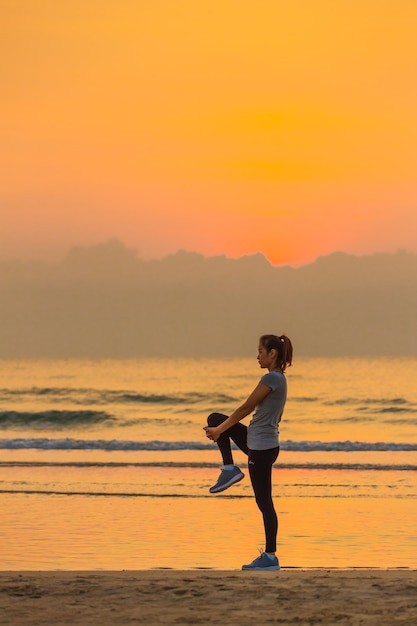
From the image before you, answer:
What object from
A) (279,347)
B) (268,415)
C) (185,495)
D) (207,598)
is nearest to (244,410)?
(268,415)

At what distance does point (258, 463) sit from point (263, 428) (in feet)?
1.04

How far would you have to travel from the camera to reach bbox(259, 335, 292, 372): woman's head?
8570 millimetres

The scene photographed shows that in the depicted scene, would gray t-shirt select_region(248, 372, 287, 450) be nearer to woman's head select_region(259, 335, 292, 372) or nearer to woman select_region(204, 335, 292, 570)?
woman select_region(204, 335, 292, 570)

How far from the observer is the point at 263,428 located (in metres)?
8.60

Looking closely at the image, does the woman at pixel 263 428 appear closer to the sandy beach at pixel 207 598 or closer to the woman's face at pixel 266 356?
the woman's face at pixel 266 356

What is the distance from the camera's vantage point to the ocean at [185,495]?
11.3 metres

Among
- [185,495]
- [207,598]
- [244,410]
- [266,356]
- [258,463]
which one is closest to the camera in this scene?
[207,598]

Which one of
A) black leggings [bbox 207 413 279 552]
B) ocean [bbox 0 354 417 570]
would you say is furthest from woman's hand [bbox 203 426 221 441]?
ocean [bbox 0 354 417 570]

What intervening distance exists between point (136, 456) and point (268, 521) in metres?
18.5

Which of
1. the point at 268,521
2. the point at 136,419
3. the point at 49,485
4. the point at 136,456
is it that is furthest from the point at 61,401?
the point at 268,521

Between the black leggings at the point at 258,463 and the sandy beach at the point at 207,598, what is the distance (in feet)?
1.88

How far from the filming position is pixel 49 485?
18.9m

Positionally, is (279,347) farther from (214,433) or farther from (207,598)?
(207,598)

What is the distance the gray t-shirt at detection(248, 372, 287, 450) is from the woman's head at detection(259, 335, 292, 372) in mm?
102
